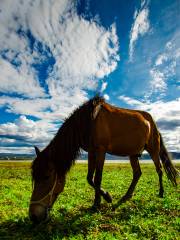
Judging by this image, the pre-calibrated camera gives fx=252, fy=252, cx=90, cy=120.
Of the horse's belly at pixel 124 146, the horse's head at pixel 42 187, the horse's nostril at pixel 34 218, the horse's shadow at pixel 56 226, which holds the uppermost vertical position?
the horse's belly at pixel 124 146

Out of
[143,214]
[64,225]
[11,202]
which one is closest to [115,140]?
[143,214]

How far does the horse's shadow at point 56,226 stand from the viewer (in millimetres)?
5496

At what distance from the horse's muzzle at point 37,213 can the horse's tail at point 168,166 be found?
601cm

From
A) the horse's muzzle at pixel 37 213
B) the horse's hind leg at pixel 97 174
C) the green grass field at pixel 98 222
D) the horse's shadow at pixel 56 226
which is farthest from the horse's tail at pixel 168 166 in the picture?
the horse's muzzle at pixel 37 213

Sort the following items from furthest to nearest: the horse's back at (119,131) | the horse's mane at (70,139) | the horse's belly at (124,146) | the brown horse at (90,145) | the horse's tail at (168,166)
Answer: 1. the horse's tail at (168,166)
2. the horse's belly at (124,146)
3. the horse's back at (119,131)
4. the horse's mane at (70,139)
5. the brown horse at (90,145)

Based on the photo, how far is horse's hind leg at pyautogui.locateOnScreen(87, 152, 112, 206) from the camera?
23.7 ft

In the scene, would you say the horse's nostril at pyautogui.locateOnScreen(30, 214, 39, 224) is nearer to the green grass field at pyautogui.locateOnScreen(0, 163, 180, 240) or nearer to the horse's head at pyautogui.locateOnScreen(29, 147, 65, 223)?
the horse's head at pyautogui.locateOnScreen(29, 147, 65, 223)

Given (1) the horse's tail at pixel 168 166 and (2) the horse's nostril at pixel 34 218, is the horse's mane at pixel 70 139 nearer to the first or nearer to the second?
(2) the horse's nostril at pixel 34 218

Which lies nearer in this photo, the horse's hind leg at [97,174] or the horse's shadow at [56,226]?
the horse's shadow at [56,226]

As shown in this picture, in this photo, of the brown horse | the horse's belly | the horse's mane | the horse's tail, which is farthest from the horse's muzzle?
the horse's tail

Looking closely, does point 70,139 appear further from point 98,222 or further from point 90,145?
point 98,222

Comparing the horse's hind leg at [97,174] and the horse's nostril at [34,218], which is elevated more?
the horse's hind leg at [97,174]

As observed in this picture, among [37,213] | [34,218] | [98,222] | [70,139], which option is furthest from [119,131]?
[34,218]

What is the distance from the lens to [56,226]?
19.7ft
